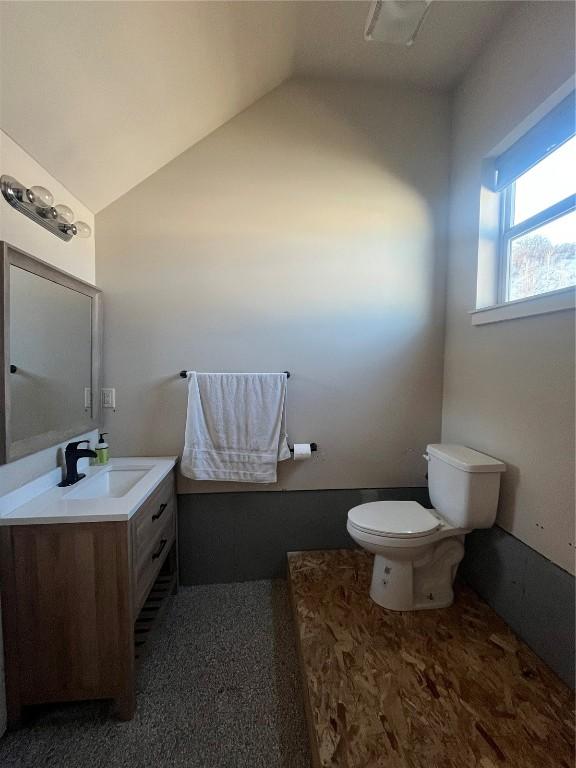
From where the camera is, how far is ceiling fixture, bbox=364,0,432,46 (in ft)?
4.36

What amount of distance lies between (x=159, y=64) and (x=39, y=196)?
776 millimetres

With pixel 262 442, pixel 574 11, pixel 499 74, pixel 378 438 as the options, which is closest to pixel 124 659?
pixel 262 442

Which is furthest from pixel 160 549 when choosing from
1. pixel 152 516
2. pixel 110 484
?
pixel 110 484

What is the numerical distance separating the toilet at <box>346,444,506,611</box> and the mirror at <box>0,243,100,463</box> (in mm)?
1450

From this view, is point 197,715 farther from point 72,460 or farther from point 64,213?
point 64,213

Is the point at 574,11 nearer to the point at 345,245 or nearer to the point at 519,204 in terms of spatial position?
the point at 519,204

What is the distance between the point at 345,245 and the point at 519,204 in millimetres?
897

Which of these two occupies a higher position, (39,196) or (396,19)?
(396,19)

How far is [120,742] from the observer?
1191mm

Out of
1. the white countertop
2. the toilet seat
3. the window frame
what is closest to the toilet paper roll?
the toilet seat

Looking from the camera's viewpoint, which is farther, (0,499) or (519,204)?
(519,204)

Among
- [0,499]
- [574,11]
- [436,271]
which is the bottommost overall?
[0,499]

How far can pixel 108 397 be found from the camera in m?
1.93

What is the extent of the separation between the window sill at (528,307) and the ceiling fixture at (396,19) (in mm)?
1185
